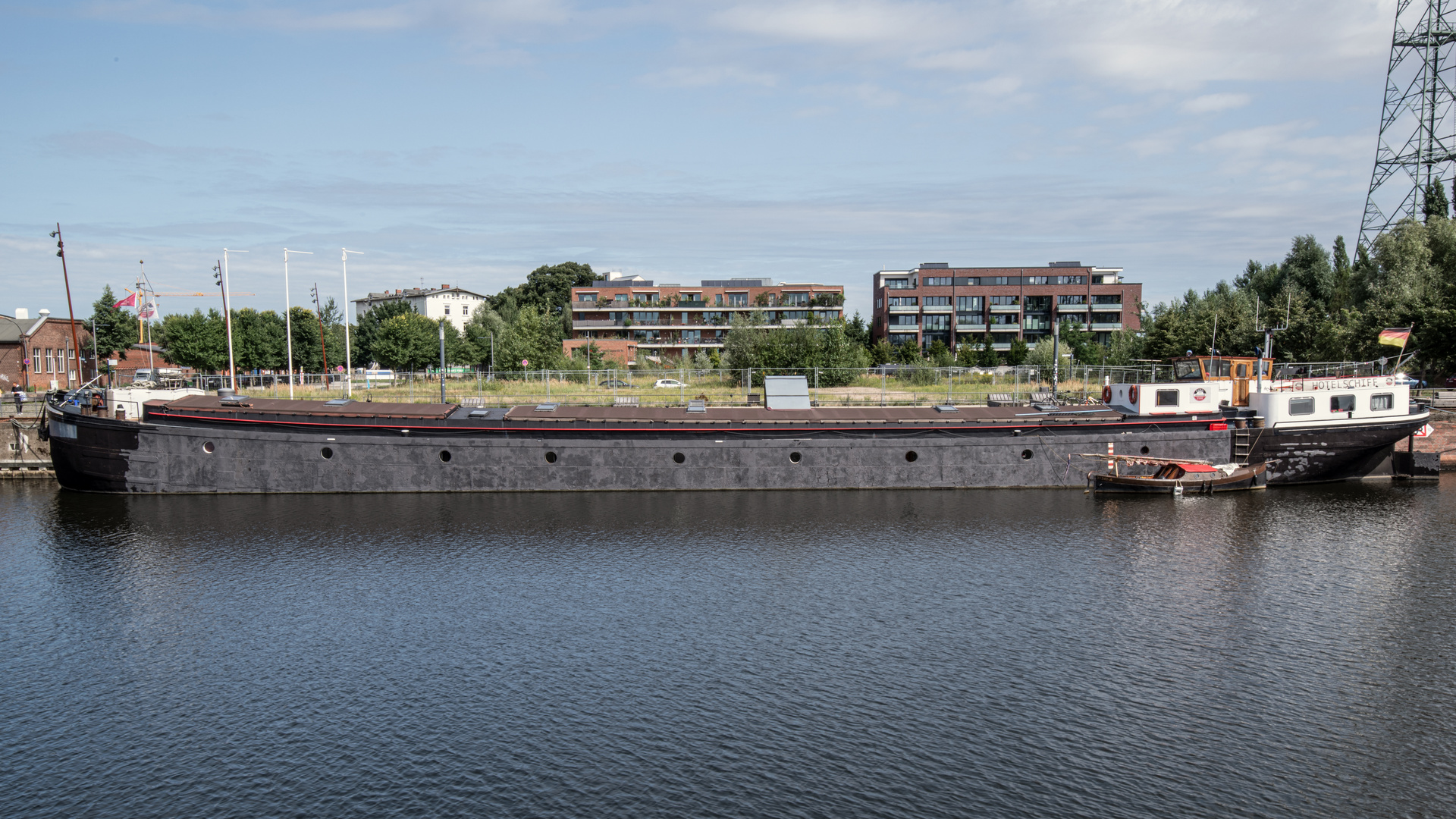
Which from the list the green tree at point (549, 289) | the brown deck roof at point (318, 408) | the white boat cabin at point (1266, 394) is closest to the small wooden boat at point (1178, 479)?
the white boat cabin at point (1266, 394)

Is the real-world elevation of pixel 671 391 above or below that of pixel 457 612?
above

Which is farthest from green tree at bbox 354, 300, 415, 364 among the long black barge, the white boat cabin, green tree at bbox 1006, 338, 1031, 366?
the white boat cabin

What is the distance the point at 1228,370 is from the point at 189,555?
5225 centimetres

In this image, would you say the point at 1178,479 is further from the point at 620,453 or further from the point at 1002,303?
the point at 1002,303

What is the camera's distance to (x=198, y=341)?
9388 centimetres

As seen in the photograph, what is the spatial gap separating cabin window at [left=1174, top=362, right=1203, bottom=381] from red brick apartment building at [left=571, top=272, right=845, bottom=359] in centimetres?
8978

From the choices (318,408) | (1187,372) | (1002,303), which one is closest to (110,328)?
(318,408)

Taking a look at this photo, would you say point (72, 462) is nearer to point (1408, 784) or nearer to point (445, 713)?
point (445, 713)

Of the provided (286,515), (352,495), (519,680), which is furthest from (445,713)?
(352,495)

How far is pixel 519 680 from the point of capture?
73.8 ft

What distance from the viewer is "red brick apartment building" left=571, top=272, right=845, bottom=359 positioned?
456ft

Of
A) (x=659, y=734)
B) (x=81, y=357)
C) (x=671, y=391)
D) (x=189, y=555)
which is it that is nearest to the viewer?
(x=659, y=734)

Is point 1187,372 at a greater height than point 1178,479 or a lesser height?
greater

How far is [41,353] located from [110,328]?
782cm
